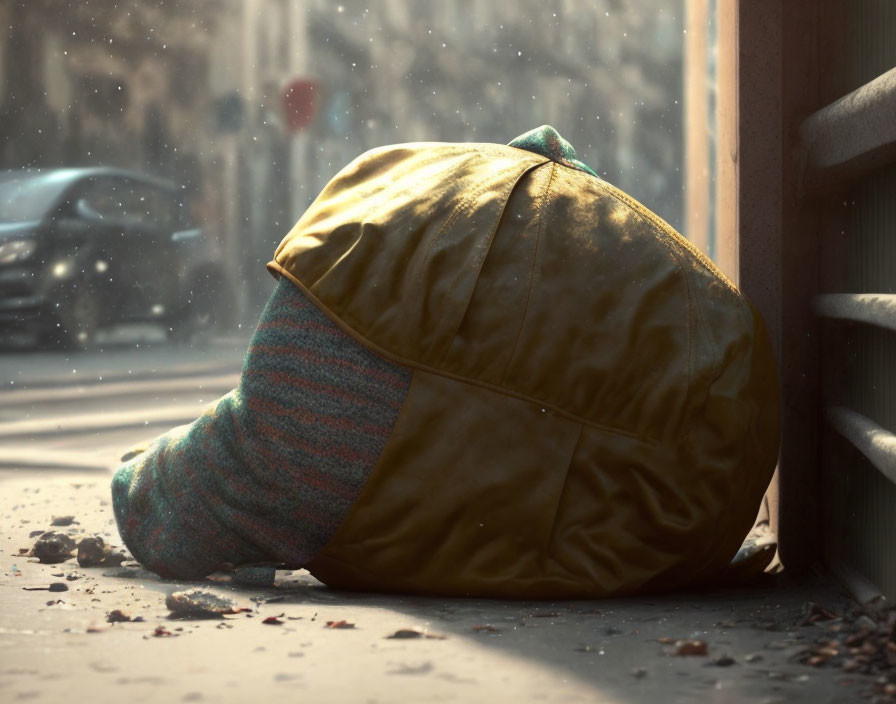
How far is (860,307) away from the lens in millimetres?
2422

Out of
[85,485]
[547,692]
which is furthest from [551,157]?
[85,485]

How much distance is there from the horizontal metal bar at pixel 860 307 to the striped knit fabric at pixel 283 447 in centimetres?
86

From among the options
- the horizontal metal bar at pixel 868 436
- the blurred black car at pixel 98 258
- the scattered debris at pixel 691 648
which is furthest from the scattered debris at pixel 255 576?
the blurred black car at pixel 98 258

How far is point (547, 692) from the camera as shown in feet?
5.80

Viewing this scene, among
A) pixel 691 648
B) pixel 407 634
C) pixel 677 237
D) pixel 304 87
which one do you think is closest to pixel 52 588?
pixel 407 634

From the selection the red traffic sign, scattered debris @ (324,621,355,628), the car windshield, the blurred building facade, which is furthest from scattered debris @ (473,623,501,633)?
the red traffic sign

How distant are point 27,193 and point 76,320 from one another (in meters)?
0.99

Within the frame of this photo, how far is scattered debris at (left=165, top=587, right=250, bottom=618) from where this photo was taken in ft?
7.36

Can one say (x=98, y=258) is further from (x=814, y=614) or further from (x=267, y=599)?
(x=814, y=614)

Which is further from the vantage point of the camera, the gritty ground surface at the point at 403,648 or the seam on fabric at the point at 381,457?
the seam on fabric at the point at 381,457

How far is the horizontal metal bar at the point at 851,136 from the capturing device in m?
2.25

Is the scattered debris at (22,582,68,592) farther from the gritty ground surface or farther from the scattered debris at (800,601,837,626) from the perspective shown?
the scattered debris at (800,601,837,626)

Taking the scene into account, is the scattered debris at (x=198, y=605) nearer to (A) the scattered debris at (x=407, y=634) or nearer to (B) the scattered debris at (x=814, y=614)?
(A) the scattered debris at (x=407, y=634)

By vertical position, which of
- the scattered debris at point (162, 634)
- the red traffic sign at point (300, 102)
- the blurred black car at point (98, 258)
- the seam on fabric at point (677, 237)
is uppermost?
the red traffic sign at point (300, 102)
